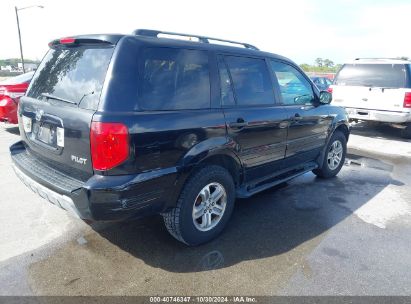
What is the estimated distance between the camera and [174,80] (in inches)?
Answer: 108

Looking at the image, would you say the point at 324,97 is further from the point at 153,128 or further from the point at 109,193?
the point at 109,193

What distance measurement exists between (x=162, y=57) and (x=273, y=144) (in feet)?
5.69

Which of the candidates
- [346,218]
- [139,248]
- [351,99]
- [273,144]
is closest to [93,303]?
[139,248]

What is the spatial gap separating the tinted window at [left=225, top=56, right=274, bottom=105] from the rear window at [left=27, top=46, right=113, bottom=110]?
128 cm

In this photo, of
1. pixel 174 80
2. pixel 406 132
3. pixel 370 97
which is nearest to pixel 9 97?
pixel 174 80

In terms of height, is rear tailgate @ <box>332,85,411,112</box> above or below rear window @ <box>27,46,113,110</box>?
below

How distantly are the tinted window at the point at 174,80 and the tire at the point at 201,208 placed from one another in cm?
66

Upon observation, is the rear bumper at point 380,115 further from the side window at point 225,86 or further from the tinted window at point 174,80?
the tinted window at point 174,80

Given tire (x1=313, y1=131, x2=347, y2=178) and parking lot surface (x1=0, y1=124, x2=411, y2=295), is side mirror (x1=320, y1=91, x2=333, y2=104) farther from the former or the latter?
parking lot surface (x1=0, y1=124, x2=411, y2=295)

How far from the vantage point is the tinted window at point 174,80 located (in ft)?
8.45

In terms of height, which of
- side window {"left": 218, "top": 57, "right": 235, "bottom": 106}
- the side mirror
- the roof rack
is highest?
the roof rack

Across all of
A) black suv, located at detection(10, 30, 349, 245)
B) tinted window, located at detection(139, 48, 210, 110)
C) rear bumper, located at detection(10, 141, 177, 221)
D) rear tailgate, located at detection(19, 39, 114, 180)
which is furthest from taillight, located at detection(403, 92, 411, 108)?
rear tailgate, located at detection(19, 39, 114, 180)

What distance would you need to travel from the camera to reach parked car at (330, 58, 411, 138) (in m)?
7.81

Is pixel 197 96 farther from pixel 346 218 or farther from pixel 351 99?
pixel 351 99
